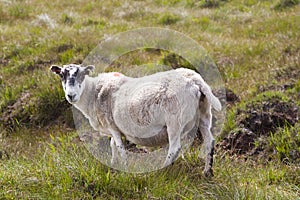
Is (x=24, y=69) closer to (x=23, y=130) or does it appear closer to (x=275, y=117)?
(x=23, y=130)

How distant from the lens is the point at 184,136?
17.3ft

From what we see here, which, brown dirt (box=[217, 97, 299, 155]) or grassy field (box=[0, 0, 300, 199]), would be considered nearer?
grassy field (box=[0, 0, 300, 199])

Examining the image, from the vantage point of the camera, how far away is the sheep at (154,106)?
489 centimetres

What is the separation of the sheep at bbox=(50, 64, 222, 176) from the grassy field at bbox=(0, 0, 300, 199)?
0.39m

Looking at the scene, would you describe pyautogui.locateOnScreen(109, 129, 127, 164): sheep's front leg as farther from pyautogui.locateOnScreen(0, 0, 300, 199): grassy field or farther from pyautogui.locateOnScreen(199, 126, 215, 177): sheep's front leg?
pyautogui.locateOnScreen(199, 126, 215, 177): sheep's front leg

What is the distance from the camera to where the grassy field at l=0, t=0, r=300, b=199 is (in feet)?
15.9

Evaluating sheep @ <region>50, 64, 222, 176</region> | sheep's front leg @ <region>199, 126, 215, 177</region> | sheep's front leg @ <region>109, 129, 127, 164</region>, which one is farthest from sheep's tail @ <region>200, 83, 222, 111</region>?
sheep's front leg @ <region>109, 129, 127, 164</region>

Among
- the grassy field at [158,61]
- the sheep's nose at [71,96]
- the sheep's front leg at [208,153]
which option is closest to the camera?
the grassy field at [158,61]

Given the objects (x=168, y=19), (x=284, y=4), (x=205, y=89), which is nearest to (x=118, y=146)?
(x=205, y=89)

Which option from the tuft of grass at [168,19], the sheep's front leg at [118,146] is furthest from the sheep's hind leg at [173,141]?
the tuft of grass at [168,19]

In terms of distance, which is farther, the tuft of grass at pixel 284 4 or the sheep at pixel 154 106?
the tuft of grass at pixel 284 4

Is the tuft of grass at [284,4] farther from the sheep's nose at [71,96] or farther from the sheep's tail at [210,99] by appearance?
the sheep's nose at [71,96]

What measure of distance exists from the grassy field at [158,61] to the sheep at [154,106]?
0.39m

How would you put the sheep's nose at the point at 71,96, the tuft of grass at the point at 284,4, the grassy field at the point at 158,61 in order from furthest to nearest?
1. the tuft of grass at the point at 284,4
2. the sheep's nose at the point at 71,96
3. the grassy field at the point at 158,61
